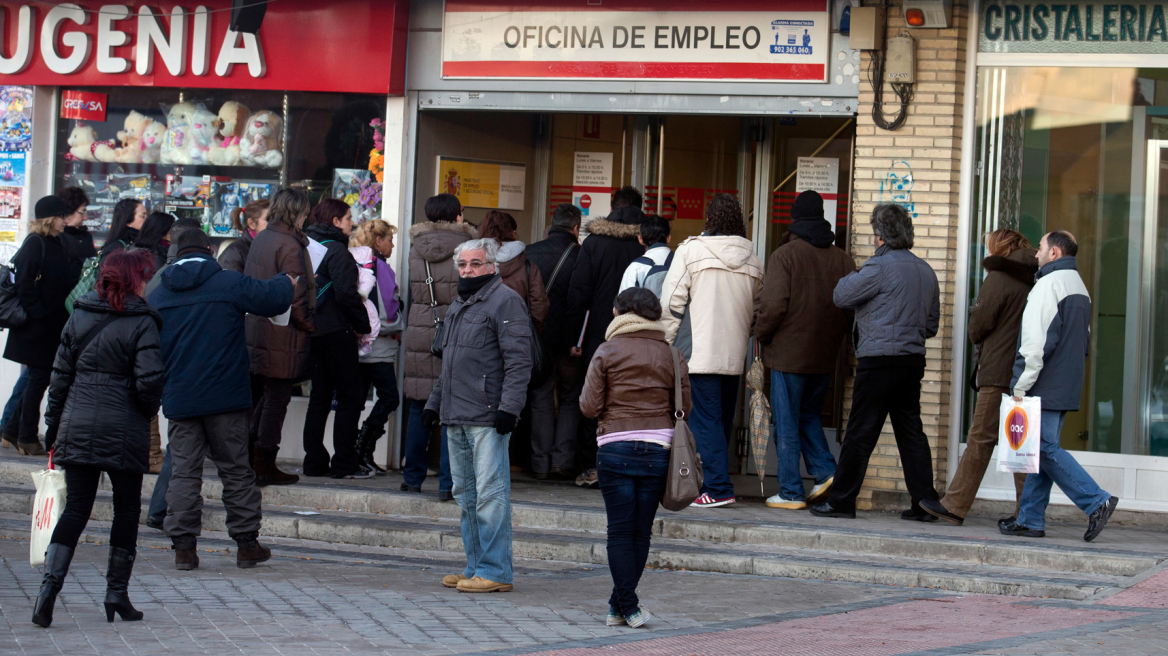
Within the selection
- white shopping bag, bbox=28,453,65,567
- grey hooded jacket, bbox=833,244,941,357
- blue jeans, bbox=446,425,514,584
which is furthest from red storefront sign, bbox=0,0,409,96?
white shopping bag, bbox=28,453,65,567

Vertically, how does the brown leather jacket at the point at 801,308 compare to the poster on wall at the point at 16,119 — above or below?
below

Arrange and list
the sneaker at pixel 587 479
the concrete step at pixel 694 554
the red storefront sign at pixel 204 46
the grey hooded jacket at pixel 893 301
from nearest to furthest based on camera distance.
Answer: the concrete step at pixel 694 554 < the grey hooded jacket at pixel 893 301 < the sneaker at pixel 587 479 < the red storefront sign at pixel 204 46

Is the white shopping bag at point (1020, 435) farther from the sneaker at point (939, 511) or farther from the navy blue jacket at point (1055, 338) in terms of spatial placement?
the sneaker at point (939, 511)

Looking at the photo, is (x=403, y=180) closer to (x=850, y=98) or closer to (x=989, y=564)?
(x=850, y=98)

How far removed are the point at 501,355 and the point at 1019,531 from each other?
3566 millimetres

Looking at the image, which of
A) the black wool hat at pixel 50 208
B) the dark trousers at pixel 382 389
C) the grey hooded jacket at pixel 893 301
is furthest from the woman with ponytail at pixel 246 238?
the grey hooded jacket at pixel 893 301

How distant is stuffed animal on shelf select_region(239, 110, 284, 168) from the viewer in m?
10.7

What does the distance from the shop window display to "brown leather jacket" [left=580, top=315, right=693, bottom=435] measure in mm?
4942

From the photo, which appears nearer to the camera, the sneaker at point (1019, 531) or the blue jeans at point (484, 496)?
the blue jeans at point (484, 496)

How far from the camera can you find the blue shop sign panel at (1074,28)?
347 inches

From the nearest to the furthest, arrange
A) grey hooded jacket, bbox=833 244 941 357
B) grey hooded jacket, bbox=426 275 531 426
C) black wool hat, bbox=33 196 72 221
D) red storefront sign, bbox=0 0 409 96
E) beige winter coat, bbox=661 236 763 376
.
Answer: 1. grey hooded jacket, bbox=426 275 531 426
2. grey hooded jacket, bbox=833 244 941 357
3. beige winter coat, bbox=661 236 763 376
4. black wool hat, bbox=33 196 72 221
5. red storefront sign, bbox=0 0 409 96

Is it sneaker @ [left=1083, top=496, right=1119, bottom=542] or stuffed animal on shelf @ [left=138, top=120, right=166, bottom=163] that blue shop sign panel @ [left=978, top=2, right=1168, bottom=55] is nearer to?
sneaker @ [left=1083, top=496, right=1119, bottom=542]

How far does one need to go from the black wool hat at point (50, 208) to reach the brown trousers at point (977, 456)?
22.8 feet

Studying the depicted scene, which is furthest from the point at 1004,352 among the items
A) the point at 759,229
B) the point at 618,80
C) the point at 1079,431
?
the point at 618,80
